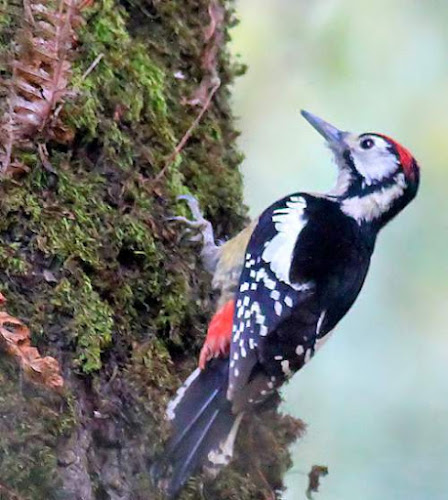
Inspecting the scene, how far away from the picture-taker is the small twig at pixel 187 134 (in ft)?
8.84

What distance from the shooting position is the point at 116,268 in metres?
2.47

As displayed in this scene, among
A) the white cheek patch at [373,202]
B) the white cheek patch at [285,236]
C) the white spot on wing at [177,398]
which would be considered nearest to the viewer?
the white spot on wing at [177,398]

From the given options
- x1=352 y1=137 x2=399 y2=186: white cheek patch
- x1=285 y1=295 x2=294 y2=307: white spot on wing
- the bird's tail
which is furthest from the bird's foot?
x1=352 y1=137 x2=399 y2=186: white cheek patch

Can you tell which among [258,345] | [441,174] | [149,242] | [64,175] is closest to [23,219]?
[64,175]

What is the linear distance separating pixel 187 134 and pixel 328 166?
2.51 meters

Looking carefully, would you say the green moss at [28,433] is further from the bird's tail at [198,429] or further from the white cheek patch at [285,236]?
the white cheek patch at [285,236]

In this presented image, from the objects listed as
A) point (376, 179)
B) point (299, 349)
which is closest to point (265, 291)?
point (299, 349)

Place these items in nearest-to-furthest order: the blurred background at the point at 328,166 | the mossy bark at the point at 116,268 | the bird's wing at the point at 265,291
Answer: the mossy bark at the point at 116,268
the bird's wing at the point at 265,291
the blurred background at the point at 328,166

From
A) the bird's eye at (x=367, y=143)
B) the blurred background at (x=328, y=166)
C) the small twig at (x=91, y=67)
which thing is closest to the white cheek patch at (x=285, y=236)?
the bird's eye at (x=367, y=143)

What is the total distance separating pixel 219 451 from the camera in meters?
2.43

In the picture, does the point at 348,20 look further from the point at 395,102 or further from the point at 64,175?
the point at 64,175

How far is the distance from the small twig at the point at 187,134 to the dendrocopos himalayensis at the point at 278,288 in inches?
5.0

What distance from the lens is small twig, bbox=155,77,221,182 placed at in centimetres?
270

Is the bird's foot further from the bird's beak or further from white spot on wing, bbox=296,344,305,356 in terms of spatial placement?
the bird's beak
